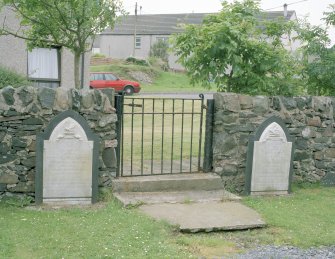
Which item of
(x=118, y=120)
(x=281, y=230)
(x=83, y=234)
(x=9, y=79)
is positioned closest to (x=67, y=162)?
(x=118, y=120)

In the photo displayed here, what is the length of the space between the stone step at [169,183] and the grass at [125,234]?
1.30ft

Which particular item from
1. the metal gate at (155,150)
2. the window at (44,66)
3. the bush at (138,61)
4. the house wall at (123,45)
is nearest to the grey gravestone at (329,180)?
the metal gate at (155,150)

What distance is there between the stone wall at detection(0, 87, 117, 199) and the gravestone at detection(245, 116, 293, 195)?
2588 mm

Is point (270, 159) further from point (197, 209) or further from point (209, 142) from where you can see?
point (197, 209)

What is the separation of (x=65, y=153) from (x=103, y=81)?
19911mm

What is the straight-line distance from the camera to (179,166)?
802 centimetres

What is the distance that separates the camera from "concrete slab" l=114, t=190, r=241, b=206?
642 centimetres

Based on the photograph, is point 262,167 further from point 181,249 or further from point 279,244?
point 181,249

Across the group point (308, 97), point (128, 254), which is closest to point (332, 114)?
point (308, 97)

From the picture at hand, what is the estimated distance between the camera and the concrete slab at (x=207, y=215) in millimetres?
5602

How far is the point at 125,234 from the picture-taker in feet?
17.1

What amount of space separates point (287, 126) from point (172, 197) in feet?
7.76

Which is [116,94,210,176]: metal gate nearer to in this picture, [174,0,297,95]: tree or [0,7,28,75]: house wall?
[174,0,297,95]: tree

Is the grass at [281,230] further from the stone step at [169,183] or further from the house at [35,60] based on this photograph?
the house at [35,60]
